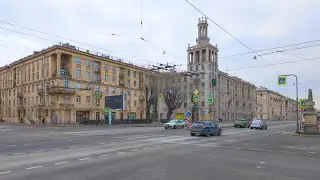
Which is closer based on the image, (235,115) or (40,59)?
(40,59)

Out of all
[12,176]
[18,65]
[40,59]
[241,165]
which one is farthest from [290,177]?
[18,65]

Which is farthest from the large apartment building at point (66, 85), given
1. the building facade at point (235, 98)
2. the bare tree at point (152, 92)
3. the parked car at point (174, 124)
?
the building facade at point (235, 98)

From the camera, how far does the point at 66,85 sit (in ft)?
229

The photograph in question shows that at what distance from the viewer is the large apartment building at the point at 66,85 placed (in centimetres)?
6875

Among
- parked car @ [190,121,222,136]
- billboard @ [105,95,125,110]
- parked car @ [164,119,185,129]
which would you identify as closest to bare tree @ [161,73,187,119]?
billboard @ [105,95,125,110]

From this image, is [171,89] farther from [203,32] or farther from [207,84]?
[203,32]

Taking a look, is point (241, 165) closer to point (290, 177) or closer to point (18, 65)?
point (290, 177)

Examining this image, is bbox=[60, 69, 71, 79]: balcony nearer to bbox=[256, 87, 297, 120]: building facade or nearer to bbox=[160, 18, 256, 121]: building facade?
bbox=[160, 18, 256, 121]: building facade

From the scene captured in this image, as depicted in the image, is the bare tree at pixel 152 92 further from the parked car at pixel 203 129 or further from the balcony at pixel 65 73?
the parked car at pixel 203 129

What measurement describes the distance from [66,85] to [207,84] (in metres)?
45.6

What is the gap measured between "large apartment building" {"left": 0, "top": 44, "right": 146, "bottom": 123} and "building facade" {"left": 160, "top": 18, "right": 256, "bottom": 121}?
15.5m

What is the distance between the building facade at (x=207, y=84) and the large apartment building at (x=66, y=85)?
15.5 m

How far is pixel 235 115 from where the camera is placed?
392ft

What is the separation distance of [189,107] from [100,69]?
36641 millimetres
